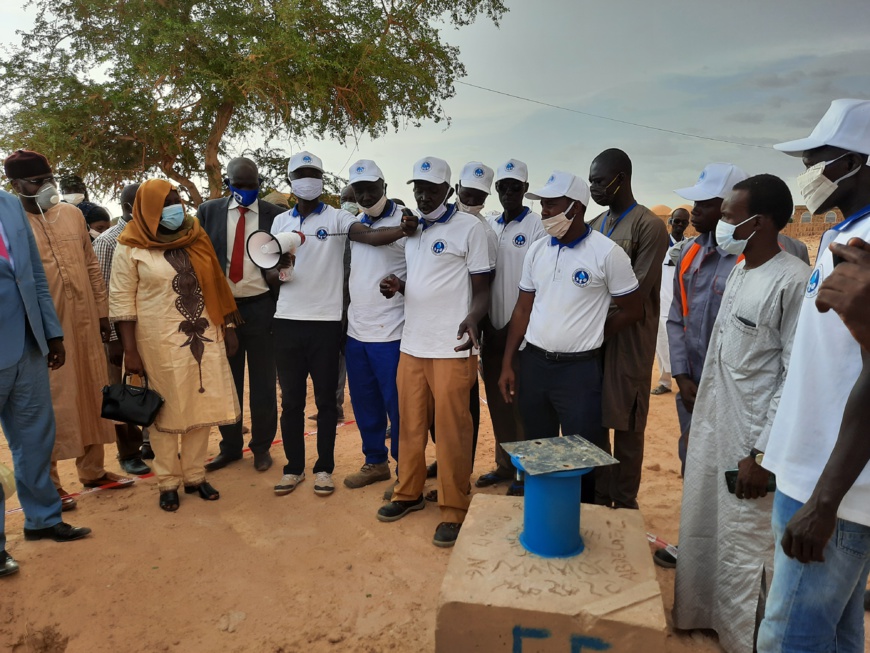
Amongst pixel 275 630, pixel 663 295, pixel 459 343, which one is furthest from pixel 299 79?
pixel 275 630

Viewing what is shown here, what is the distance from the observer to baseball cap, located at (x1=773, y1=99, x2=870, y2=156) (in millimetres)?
1659

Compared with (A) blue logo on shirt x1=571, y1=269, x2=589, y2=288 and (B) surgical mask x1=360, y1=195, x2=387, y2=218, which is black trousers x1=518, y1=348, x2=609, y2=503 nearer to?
(A) blue logo on shirt x1=571, y1=269, x2=589, y2=288

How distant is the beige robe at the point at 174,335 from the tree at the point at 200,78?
1026 centimetres

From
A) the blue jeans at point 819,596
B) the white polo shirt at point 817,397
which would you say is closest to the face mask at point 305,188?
the white polo shirt at point 817,397

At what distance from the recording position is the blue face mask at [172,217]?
3891 mm

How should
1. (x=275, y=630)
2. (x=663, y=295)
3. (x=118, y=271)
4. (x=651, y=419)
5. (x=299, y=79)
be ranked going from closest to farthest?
(x=275, y=630)
(x=118, y=271)
(x=651, y=419)
(x=663, y=295)
(x=299, y=79)

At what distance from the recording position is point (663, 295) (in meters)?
7.50

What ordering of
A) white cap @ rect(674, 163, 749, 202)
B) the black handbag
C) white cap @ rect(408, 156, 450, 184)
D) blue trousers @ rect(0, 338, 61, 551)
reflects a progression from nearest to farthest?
1. white cap @ rect(674, 163, 749, 202)
2. blue trousers @ rect(0, 338, 61, 551)
3. white cap @ rect(408, 156, 450, 184)
4. the black handbag

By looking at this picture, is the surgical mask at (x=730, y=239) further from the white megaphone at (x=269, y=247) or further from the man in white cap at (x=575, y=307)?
the white megaphone at (x=269, y=247)

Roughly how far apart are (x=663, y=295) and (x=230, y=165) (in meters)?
5.53

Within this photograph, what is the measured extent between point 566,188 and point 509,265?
966 mm

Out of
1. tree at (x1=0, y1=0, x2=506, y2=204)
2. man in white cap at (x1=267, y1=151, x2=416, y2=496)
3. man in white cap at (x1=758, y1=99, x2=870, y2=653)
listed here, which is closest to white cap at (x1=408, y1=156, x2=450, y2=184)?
man in white cap at (x1=267, y1=151, x2=416, y2=496)

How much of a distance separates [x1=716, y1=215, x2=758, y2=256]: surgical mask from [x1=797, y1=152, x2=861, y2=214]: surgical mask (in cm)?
70

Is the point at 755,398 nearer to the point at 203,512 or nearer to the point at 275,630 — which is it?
the point at 275,630
